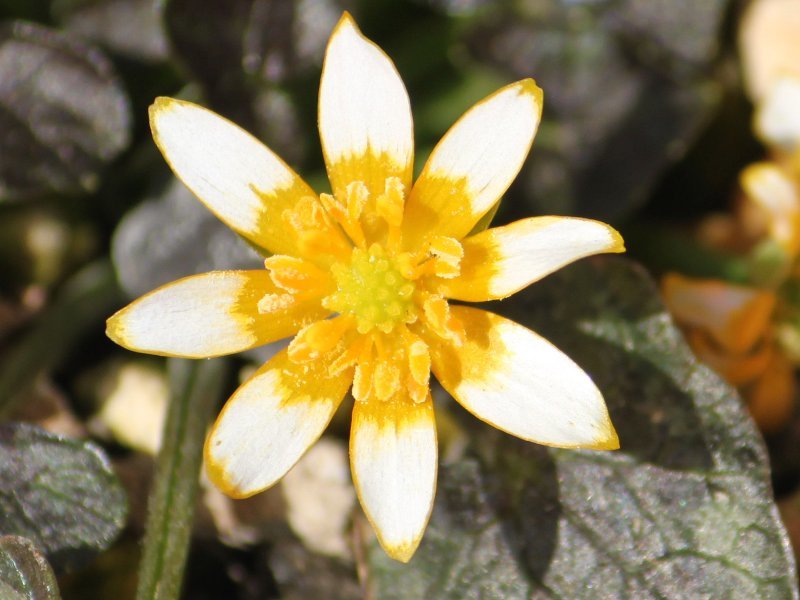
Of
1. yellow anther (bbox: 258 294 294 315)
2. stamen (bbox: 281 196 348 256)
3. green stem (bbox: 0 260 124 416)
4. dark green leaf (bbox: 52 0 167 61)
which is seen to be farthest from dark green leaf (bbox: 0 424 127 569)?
dark green leaf (bbox: 52 0 167 61)

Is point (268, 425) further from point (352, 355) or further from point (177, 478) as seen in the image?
point (177, 478)

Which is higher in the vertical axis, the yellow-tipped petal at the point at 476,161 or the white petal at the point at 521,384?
the yellow-tipped petal at the point at 476,161

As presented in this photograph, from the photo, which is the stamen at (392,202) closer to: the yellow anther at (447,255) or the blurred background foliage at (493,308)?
the yellow anther at (447,255)

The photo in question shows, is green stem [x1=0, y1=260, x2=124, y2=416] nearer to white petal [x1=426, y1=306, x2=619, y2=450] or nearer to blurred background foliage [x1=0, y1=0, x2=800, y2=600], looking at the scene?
blurred background foliage [x1=0, y1=0, x2=800, y2=600]

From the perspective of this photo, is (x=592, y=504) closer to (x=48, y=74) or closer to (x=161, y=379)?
(x=161, y=379)

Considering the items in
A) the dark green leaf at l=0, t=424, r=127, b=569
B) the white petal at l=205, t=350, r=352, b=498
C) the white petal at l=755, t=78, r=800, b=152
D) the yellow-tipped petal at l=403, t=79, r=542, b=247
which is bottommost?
the dark green leaf at l=0, t=424, r=127, b=569

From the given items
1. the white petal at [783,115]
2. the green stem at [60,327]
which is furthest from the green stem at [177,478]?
the white petal at [783,115]
